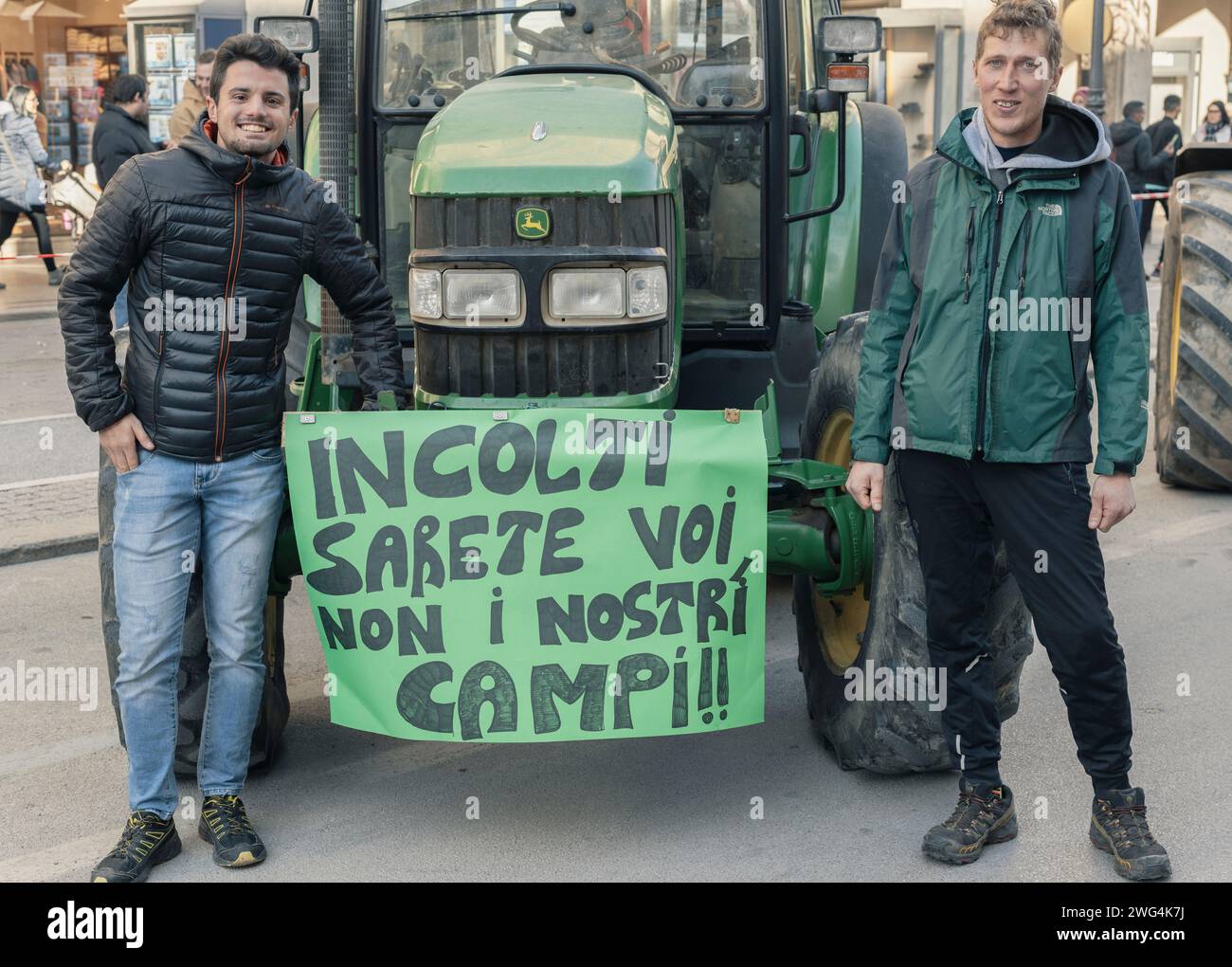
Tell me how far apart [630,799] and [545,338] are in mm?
1301

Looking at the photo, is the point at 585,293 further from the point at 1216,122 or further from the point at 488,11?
the point at 1216,122

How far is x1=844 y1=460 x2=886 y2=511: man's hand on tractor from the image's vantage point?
4.01 metres

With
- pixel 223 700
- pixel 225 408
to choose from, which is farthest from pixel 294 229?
pixel 223 700

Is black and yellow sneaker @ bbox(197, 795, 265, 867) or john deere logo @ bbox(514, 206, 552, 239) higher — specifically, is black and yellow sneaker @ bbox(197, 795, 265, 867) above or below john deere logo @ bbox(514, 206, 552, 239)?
below

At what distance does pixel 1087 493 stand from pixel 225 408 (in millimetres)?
2069

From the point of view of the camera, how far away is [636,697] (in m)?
4.20

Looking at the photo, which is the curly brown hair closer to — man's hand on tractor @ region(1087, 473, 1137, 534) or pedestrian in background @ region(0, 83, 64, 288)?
man's hand on tractor @ region(1087, 473, 1137, 534)

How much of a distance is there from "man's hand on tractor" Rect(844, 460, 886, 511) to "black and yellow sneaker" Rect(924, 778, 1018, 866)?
784 millimetres

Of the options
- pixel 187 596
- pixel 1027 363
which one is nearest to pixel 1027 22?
pixel 1027 363

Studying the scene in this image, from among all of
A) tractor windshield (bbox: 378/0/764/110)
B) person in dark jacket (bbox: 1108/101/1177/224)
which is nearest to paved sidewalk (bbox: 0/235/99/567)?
tractor windshield (bbox: 378/0/764/110)

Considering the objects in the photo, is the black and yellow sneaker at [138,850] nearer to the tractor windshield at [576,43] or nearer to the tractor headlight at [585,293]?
the tractor headlight at [585,293]

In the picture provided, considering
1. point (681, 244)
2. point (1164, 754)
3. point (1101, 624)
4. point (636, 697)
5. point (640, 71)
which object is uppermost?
point (640, 71)

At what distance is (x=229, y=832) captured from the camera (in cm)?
412

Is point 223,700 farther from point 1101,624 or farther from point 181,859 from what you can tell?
point 1101,624
